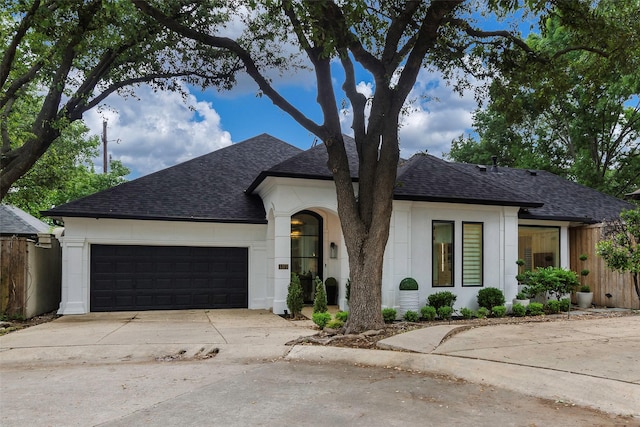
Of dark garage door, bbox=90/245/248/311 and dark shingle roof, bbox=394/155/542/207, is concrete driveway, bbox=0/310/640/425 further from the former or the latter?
dark shingle roof, bbox=394/155/542/207

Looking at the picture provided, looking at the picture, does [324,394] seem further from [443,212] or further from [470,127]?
[470,127]

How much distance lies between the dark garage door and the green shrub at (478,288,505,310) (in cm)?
669

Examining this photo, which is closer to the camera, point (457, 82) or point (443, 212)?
point (457, 82)

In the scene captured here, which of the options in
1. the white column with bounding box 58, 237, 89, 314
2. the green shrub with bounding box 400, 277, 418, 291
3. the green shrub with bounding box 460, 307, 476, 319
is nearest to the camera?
the green shrub with bounding box 400, 277, 418, 291

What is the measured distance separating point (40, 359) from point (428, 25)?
867 cm

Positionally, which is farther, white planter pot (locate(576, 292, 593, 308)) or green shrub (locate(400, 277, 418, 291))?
white planter pot (locate(576, 292, 593, 308))

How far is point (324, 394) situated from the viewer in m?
5.28

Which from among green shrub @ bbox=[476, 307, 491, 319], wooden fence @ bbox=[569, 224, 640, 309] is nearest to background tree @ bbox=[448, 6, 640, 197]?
wooden fence @ bbox=[569, 224, 640, 309]

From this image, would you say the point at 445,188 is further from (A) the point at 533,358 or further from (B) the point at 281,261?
(A) the point at 533,358

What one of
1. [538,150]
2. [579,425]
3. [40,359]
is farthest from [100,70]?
[538,150]

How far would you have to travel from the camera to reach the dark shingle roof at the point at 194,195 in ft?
41.9

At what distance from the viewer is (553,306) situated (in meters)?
12.6

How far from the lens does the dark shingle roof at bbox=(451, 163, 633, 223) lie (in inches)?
583

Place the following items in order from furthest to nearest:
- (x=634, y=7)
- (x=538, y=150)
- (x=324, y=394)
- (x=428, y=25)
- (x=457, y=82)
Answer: (x=538, y=150) < (x=457, y=82) < (x=634, y=7) < (x=428, y=25) < (x=324, y=394)
